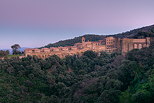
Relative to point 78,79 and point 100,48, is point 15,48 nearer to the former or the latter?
point 100,48

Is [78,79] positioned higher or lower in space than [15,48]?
lower

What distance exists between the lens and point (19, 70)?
23.3m

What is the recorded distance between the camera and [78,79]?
2330 cm

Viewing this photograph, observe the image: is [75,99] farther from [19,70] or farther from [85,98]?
[19,70]

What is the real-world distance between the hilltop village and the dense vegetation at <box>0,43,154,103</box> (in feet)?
9.76

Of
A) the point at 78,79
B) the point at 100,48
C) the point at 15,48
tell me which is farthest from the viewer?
the point at 100,48

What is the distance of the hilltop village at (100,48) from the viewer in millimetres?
29544

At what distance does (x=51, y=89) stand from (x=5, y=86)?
4.20m

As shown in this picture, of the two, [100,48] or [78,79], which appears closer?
[78,79]

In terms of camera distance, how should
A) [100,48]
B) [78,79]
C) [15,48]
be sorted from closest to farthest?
[78,79], [15,48], [100,48]

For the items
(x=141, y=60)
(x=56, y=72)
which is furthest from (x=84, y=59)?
(x=141, y=60)

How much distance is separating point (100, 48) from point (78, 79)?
11804 millimetres

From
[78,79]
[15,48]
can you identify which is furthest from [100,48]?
[15,48]

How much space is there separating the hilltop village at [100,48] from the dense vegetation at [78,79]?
2.98m
